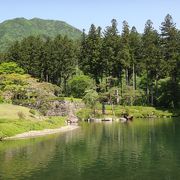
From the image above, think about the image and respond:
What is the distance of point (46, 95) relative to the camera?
83.2 meters

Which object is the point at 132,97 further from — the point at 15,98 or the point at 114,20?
the point at 15,98

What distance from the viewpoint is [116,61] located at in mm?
107312

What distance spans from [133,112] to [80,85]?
18.8m

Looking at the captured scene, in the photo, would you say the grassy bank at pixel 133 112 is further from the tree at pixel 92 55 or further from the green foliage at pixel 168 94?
the tree at pixel 92 55

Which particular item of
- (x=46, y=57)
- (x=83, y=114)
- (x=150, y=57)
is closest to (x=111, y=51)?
(x=150, y=57)

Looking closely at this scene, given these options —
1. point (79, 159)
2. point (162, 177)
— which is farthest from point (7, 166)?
point (162, 177)

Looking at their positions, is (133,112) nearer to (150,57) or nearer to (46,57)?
(150,57)

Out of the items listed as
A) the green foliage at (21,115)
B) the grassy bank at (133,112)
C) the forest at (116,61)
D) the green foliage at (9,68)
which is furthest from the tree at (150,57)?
the green foliage at (21,115)

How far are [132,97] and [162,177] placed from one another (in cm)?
6950

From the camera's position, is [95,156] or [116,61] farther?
A: [116,61]

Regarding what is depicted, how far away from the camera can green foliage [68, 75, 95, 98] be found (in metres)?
105

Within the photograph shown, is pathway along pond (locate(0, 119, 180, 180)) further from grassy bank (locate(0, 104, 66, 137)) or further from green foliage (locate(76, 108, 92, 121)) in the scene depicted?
green foliage (locate(76, 108, 92, 121))

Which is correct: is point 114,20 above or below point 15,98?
above

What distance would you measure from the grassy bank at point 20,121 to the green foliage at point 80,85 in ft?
98.2
